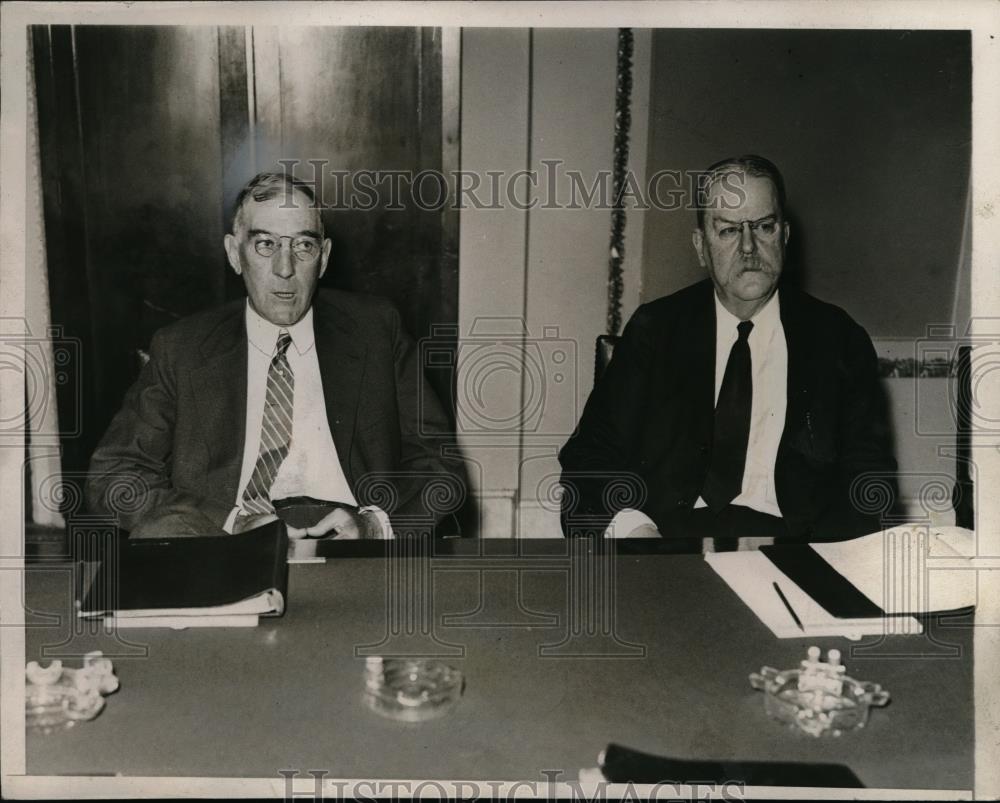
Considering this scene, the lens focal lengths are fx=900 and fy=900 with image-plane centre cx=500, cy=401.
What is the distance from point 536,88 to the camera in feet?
6.54

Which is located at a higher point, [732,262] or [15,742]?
[732,262]

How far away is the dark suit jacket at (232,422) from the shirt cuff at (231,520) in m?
0.01

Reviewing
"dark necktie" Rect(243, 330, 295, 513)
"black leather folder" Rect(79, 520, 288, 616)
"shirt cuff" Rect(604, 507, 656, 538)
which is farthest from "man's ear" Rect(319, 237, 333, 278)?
"shirt cuff" Rect(604, 507, 656, 538)

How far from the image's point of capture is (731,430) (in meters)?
1.91

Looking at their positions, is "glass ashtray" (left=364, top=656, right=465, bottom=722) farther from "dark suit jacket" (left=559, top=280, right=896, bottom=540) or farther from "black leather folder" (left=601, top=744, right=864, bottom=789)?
"dark suit jacket" (left=559, top=280, right=896, bottom=540)

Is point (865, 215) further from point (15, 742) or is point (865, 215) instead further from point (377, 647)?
point (15, 742)

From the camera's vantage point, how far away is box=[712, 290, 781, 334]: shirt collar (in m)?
1.92

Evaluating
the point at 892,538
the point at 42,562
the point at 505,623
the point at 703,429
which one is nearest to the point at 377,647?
the point at 505,623

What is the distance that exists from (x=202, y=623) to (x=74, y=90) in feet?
4.24

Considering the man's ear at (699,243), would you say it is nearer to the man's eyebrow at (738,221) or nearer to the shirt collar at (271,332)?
the man's eyebrow at (738,221)

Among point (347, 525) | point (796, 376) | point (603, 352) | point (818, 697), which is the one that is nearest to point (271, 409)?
point (347, 525)

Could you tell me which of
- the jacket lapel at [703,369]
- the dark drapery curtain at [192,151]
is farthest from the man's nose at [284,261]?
the jacket lapel at [703,369]

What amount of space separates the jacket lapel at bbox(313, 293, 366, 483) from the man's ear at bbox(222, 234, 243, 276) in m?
0.18

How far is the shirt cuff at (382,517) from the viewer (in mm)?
1859
